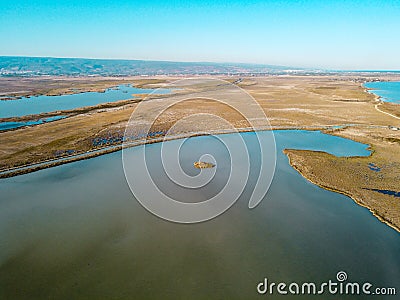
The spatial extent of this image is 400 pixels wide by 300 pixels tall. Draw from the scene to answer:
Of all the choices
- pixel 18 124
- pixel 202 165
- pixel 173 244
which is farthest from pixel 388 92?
pixel 18 124

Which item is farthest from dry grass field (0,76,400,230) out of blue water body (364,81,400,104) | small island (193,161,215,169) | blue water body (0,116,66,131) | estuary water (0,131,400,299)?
blue water body (364,81,400,104)

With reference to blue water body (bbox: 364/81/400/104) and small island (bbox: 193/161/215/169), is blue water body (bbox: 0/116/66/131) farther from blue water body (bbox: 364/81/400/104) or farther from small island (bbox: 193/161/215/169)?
blue water body (bbox: 364/81/400/104)

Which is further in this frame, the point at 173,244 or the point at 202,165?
the point at 202,165

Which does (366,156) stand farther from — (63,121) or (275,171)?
(63,121)

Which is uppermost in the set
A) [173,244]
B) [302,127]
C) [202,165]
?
[173,244]

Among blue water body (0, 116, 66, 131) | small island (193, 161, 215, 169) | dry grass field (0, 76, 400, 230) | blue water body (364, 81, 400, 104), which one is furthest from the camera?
→ blue water body (364, 81, 400, 104)

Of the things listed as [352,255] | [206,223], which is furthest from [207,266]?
[352,255]

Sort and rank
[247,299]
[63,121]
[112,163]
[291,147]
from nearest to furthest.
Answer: [247,299]
[112,163]
[291,147]
[63,121]

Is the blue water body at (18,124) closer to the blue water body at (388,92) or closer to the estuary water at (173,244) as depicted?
the estuary water at (173,244)

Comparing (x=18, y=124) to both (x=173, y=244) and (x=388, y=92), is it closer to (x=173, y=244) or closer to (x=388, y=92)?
(x=173, y=244)
